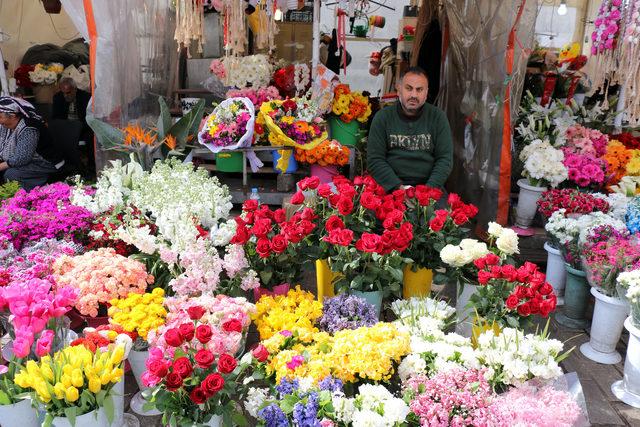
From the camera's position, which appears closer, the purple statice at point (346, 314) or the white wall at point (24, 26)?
the purple statice at point (346, 314)

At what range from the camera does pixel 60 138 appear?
541 centimetres

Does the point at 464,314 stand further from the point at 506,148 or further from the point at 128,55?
the point at 128,55

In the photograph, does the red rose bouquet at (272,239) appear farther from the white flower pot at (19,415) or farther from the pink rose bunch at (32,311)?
the white flower pot at (19,415)

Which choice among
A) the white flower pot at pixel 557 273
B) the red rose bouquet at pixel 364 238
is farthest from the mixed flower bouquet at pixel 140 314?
the white flower pot at pixel 557 273

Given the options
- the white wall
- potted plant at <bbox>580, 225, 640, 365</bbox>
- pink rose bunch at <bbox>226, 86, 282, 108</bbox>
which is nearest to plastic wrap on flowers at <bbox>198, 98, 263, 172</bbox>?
pink rose bunch at <bbox>226, 86, 282, 108</bbox>

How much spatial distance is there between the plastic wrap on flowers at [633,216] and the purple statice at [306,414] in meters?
2.57

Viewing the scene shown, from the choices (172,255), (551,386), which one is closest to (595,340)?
(551,386)

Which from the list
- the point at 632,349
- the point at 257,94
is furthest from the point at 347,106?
the point at 632,349

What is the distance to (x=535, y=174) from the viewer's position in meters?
4.19

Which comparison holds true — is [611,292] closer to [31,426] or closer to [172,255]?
[172,255]

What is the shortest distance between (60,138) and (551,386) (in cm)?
501

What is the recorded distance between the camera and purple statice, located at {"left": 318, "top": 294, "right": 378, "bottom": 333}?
2301 mm

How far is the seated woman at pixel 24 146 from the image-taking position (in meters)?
4.73

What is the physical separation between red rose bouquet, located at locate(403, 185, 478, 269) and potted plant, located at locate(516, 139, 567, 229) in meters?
1.57
